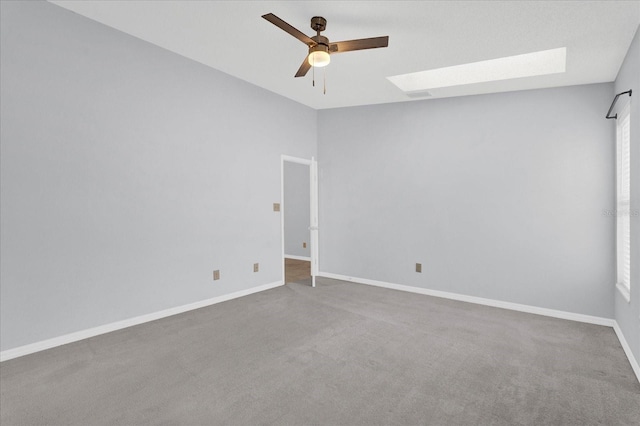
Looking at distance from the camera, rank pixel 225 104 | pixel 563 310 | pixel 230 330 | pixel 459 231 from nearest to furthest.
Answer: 1. pixel 230 330
2. pixel 563 310
3. pixel 225 104
4. pixel 459 231

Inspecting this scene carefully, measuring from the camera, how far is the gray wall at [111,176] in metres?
2.82

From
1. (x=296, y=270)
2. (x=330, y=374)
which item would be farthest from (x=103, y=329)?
(x=296, y=270)

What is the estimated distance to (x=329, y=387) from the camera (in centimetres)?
242

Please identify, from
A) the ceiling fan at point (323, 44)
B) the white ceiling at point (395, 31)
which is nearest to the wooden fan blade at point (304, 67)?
the ceiling fan at point (323, 44)

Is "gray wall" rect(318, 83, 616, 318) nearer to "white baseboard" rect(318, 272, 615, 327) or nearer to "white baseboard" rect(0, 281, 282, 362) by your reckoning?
"white baseboard" rect(318, 272, 615, 327)

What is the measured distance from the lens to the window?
337 cm

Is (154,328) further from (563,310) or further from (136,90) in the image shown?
(563,310)

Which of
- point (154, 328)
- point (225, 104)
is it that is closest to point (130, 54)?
point (225, 104)

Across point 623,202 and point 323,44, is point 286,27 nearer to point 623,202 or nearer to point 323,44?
point 323,44

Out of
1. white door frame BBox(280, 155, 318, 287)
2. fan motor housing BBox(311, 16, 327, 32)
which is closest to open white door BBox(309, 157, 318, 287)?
white door frame BBox(280, 155, 318, 287)

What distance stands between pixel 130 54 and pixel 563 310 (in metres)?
5.41

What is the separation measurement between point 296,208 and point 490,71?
4698mm

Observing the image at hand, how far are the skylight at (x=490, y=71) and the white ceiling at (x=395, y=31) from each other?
116mm

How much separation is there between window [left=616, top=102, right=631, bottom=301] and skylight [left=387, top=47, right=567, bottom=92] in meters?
0.83
